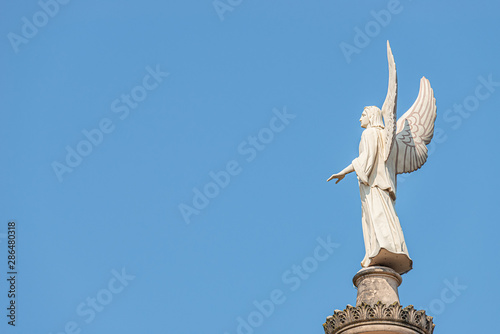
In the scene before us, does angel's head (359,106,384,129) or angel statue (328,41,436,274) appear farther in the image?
angel's head (359,106,384,129)

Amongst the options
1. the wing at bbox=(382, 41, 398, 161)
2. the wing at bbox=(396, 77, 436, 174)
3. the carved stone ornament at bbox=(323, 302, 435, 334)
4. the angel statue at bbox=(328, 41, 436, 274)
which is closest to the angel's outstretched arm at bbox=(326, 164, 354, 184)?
the angel statue at bbox=(328, 41, 436, 274)

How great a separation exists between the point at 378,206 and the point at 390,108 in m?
2.09

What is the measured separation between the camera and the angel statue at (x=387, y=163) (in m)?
19.0

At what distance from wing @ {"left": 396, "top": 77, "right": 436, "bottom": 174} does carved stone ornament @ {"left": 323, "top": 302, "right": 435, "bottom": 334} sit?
3.81m

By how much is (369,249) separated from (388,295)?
3.96 ft

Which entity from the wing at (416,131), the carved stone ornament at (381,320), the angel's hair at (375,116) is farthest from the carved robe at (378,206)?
the carved stone ornament at (381,320)

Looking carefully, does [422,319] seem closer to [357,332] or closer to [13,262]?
[357,332]

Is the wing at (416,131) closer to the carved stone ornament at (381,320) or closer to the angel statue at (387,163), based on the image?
the angel statue at (387,163)

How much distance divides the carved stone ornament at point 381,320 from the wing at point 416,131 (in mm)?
3814

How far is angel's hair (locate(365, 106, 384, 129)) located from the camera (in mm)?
20547

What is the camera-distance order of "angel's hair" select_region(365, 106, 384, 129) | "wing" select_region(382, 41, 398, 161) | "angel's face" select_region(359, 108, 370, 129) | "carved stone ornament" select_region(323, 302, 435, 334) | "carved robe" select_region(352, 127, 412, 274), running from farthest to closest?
1. "angel's face" select_region(359, 108, 370, 129)
2. "angel's hair" select_region(365, 106, 384, 129)
3. "wing" select_region(382, 41, 398, 161)
4. "carved robe" select_region(352, 127, 412, 274)
5. "carved stone ornament" select_region(323, 302, 435, 334)

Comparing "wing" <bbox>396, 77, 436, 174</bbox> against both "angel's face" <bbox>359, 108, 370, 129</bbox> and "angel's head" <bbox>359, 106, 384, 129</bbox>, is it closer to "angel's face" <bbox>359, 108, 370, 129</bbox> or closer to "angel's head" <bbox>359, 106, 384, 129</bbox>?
"angel's head" <bbox>359, 106, 384, 129</bbox>

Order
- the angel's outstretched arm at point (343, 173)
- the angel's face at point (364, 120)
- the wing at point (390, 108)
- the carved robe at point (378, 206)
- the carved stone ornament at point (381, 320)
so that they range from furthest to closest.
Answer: the angel's face at point (364, 120) < the angel's outstretched arm at point (343, 173) < the wing at point (390, 108) < the carved robe at point (378, 206) < the carved stone ornament at point (381, 320)

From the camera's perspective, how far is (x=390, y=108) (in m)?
19.7
